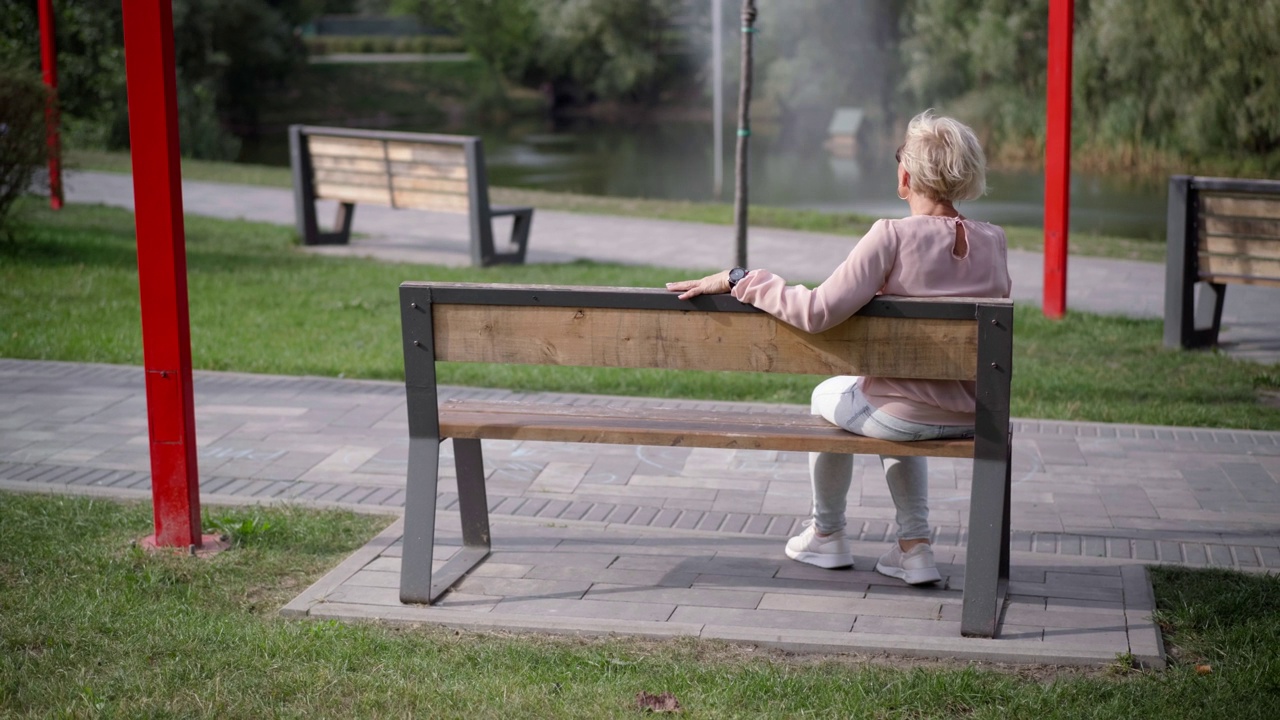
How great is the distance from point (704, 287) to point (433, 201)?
791cm

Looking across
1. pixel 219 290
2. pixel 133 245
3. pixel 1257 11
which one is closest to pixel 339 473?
A: pixel 219 290

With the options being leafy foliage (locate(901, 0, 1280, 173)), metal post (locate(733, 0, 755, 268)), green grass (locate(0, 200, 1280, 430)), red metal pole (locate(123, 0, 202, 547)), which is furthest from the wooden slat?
leafy foliage (locate(901, 0, 1280, 173))

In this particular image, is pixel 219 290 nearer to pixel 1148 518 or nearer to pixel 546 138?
pixel 1148 518

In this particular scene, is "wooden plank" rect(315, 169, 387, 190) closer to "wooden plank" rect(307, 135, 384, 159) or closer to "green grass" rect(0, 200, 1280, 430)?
"wooden plank" rect(307, 135, 384, 159)

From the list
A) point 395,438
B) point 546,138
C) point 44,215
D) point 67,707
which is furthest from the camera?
point 546,138

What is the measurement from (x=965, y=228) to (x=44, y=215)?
38.5 ft

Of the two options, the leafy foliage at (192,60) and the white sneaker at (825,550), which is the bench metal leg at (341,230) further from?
the white sneaker at (825,550)

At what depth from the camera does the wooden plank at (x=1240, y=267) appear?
302 inches

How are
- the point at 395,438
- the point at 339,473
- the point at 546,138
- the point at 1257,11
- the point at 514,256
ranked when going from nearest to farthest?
the point at 339,473
the point at 395,438
the point at 514,256
the point at 1257,11
the point at 546,138

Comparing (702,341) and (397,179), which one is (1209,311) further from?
(397,179)

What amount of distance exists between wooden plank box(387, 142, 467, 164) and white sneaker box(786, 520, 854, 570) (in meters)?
7.27

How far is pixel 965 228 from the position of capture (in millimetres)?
3838

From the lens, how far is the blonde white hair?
3820mm

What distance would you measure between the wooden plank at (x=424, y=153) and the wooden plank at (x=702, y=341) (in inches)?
289
